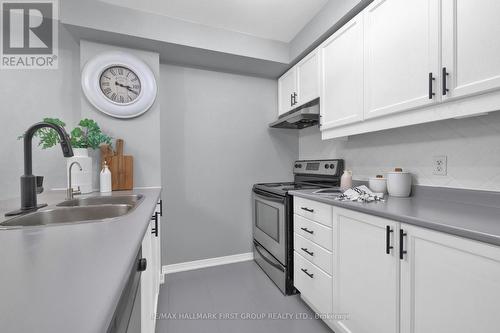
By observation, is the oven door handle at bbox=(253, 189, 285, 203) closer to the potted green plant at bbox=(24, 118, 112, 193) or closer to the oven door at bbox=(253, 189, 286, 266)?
the oven door at bbox=(253, 189, 286, 266)

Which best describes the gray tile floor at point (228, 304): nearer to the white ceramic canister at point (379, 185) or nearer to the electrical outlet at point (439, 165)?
the white ceramic canister at point (379, 185)

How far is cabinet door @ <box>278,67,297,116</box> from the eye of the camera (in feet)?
7.83

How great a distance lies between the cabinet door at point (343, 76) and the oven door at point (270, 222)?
0.83m

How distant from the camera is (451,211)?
1027 mm

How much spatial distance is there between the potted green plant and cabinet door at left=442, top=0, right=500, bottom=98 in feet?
7.53

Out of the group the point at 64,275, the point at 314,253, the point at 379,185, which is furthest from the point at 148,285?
the point at 379,185

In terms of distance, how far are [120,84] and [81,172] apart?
847 millimetres

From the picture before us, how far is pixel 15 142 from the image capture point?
71.2 inches

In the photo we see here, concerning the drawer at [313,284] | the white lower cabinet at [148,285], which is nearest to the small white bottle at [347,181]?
the drawer at [313,284]

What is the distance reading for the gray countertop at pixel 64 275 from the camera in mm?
285

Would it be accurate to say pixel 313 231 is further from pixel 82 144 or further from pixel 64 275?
pixel 82 144

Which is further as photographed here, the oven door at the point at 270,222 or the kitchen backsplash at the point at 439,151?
the oven door at the point at 270,222

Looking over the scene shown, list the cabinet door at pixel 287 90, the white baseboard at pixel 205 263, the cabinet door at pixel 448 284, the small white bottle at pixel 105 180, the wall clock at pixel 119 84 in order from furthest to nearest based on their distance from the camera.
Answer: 1. the cabinet door at pixel 287 90
2. the white baseboard at pixel 205 263
3. the wall clock at pixel 119 84
4. the small white bottle at pixel 105 180
5. the cabinet door at pixel 448 284

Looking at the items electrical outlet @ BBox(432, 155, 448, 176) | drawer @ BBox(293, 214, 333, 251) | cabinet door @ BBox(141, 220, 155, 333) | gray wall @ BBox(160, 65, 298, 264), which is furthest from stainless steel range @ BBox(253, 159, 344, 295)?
cabinet door @ BBox(141, 220, 155, 333)
